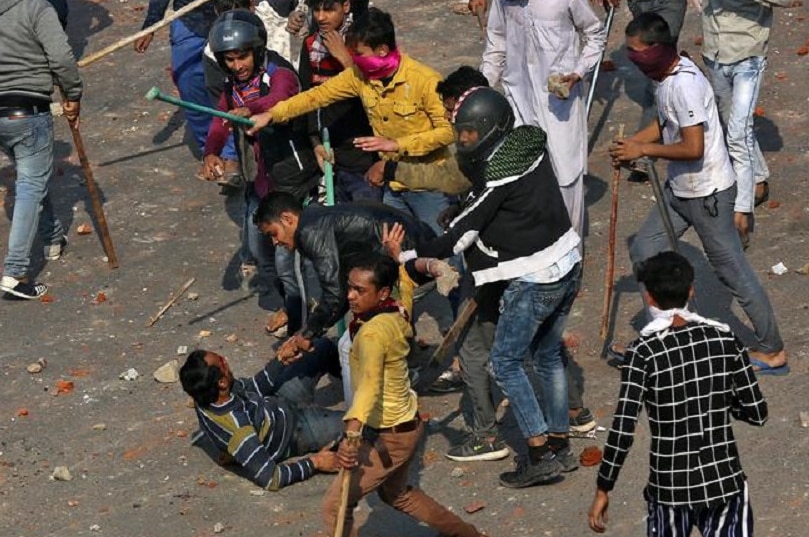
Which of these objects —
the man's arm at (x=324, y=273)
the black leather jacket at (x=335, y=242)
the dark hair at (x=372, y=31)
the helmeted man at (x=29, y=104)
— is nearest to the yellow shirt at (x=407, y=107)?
the dark hair at (x=372, y=31)

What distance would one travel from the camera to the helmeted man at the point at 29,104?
10320mm

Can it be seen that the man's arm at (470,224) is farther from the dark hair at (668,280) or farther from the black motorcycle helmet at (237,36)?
the black motorcycle helmet at (237,36)

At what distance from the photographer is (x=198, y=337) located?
10.1 m

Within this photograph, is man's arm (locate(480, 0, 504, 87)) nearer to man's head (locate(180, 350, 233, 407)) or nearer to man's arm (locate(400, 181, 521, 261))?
man's arm (locate(400, 181, 521, 261))

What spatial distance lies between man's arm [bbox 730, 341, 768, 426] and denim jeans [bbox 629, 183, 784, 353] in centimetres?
243

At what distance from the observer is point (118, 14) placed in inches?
602

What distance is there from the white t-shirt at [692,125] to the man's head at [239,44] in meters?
2.57

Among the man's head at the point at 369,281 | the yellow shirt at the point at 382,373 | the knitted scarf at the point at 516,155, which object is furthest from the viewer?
the knitted scarf at the point at 516,155

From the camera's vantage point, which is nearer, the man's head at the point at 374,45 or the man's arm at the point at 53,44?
the man's head at the point at 374,45

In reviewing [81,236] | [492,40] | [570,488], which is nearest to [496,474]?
[570,488]

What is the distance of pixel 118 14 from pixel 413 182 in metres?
6.86

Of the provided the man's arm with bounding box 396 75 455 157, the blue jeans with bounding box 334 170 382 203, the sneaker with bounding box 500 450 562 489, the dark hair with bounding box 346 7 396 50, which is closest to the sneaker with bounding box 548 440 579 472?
the sneaker with bounding box 500 450 562 489

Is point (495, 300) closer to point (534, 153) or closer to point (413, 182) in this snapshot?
point (534, 153)

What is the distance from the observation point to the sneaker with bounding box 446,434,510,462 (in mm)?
8406
